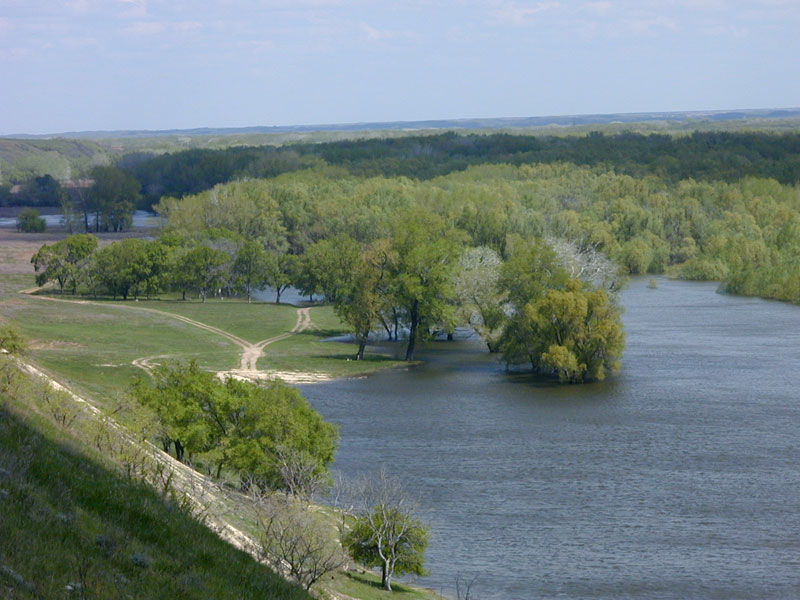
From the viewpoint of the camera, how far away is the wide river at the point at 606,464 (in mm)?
24391

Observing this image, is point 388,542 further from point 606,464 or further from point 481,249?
point 481,249

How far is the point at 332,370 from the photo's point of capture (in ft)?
167

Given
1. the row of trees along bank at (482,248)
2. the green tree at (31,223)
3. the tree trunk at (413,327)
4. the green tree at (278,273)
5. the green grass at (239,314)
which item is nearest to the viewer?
the row of trees along bank at (482,248)

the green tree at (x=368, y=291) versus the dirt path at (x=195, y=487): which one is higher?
the dirt path at (x=195, y=487)

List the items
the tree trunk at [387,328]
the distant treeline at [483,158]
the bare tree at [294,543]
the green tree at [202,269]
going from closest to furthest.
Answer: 1. the bare tree at [294,543]
2. the tree trunk at [387,328]
3. the green tree at [202,269]
4. the distant treeline at [483,158]

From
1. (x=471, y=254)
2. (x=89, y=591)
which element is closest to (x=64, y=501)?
(x=89, y=591)

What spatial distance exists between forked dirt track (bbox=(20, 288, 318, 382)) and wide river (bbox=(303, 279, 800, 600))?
115 inches

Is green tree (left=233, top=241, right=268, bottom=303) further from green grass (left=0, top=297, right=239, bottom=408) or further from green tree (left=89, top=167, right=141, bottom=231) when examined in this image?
green tree (left=89, top=167, right=141, bottom=231)

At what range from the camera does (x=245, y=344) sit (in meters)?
57.2

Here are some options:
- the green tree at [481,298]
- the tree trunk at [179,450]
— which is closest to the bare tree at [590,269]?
the green tree at [481,298]

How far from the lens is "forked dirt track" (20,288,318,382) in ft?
159

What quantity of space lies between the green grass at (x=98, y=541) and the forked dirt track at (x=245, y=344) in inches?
940

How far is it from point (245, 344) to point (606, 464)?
28365 mm

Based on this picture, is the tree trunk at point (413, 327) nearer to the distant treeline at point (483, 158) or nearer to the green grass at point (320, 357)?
the green grass at point (320, 357)
